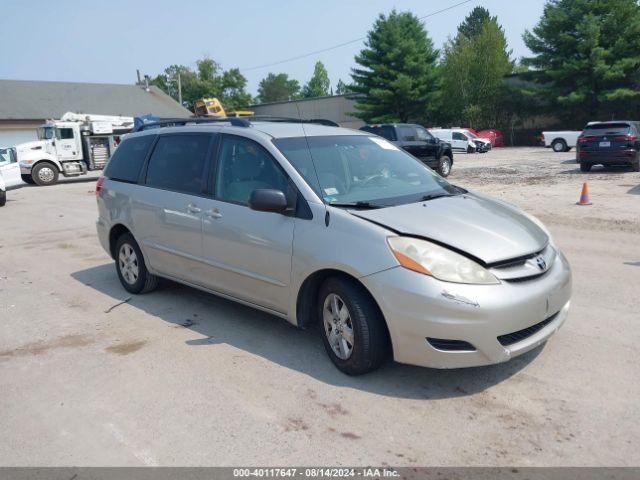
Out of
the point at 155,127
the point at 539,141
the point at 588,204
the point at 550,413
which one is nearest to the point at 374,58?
the point at 539,141

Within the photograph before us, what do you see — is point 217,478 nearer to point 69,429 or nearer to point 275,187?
point 69,429

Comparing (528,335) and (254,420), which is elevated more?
(528,335)

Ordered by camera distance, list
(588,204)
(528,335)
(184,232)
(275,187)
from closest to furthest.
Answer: (528,335), (275,187), (184,232), (588,204)

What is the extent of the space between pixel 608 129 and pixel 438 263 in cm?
1685

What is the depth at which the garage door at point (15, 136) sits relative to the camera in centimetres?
4350

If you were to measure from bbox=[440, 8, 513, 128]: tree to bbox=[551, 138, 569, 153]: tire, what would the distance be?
58.0ft

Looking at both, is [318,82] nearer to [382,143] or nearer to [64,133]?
[64,133]

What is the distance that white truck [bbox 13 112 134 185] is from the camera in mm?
24812

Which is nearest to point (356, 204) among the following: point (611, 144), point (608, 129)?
point (611, 144)

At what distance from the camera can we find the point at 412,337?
365cm

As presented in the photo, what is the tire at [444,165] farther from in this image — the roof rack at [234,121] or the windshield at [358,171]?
the windshield at [358,171]

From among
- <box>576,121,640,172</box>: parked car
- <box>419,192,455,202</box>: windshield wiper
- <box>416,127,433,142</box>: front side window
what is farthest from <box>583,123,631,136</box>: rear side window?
<box>419,192,455,202</box>: windshield wiper

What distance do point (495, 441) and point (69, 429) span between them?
2591 mm

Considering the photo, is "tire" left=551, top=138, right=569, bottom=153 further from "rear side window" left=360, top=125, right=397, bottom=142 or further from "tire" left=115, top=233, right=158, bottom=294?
"tire" left=115, top=233, right=158, bottom=294
